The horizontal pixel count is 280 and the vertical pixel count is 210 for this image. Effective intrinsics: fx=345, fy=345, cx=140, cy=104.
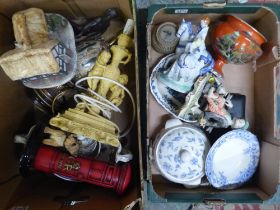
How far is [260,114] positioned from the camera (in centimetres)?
96

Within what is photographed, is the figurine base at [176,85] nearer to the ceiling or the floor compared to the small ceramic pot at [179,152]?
nearer to the ceiling

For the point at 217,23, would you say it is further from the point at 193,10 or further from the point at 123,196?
the point at 123,196

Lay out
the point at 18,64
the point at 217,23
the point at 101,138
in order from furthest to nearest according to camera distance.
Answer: the point at 217,23 → the point at 101,138 → the point at 18,64

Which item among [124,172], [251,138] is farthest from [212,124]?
[124,172]

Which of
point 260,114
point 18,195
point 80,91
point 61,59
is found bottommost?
point 18,195

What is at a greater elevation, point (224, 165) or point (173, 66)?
point (173, 66)

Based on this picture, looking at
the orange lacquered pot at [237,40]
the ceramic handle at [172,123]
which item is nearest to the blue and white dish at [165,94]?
the ceramic handle at [172,123]

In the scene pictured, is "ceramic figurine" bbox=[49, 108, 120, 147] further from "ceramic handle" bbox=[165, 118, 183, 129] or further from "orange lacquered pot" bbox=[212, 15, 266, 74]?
"orange lacquered pot" bbox=[212, 15, 266, 74]

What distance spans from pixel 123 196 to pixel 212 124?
0.29 meters

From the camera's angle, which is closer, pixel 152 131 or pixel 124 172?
pixel 124 172

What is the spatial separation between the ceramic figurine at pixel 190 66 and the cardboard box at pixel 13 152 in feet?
0.33

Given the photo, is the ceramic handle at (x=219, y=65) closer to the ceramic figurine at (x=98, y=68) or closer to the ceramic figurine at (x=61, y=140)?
the ceramic figurine at (x=98, y=68)

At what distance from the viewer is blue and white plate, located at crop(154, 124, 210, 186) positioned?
873 millimetres

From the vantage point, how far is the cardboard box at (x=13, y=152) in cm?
81
